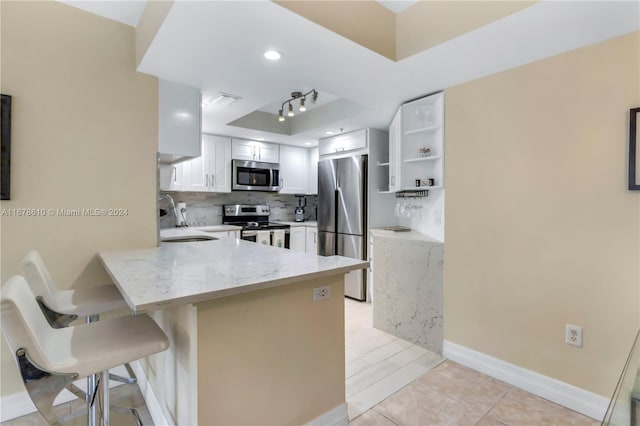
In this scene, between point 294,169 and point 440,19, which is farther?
point 294,169

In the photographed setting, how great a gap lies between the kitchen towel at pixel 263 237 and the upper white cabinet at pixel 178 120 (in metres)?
2.09

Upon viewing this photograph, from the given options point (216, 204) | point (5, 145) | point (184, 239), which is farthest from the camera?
point (216, 204)

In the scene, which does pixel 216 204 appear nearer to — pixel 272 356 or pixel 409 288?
pixel 409 288

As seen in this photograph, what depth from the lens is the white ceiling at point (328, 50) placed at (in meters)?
1.58

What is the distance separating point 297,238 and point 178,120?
2.81 m

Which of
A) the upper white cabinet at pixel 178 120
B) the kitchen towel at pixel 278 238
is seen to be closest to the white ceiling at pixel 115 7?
the upper white cabinet at pixel 178 120

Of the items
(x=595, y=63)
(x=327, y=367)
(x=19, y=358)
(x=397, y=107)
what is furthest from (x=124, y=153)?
(x=595, y=63)

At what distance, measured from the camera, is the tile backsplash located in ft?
14.4

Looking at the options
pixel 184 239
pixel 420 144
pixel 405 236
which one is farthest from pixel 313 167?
pixel 184 239

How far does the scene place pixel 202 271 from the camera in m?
1.47

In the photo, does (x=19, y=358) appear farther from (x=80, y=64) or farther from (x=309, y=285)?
(x=80, y=64)

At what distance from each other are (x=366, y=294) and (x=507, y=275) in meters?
2.03

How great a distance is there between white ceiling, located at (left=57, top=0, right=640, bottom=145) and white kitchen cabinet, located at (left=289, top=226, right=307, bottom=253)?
2.38 meters

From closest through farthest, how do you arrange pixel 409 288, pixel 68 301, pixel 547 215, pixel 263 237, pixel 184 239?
pixel 68 301
pixel 547 215
pixel 409 288
pixel 184 239
pixel 263 237
